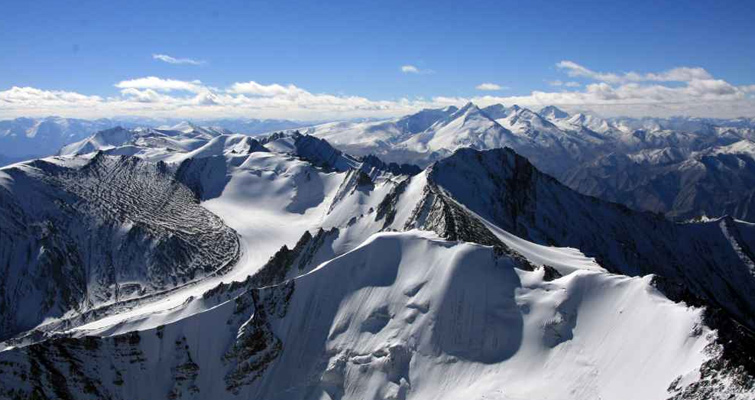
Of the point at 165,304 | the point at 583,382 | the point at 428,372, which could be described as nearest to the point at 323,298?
the point at 428,372

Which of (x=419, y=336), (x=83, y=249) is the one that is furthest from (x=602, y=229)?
(x=83, y=249)

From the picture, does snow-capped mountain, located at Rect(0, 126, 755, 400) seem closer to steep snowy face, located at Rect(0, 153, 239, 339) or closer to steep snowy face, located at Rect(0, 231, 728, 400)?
steep snowy face, located at Rect(0, 231, 728, 400)

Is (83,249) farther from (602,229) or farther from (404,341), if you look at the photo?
(602,229)

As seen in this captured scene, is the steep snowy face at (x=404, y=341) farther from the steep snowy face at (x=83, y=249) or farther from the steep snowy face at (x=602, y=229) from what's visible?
the steep snowy face at (x=83, y=249)

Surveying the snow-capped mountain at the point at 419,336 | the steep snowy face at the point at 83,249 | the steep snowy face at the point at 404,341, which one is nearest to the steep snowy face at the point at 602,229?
the snow-capped mountain at the point at 419,336

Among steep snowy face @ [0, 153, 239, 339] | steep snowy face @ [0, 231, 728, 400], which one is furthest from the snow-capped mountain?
steep snowy face @ [0, 153, 239, 339]

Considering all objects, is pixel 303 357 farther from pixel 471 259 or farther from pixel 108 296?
pixel 108 296
